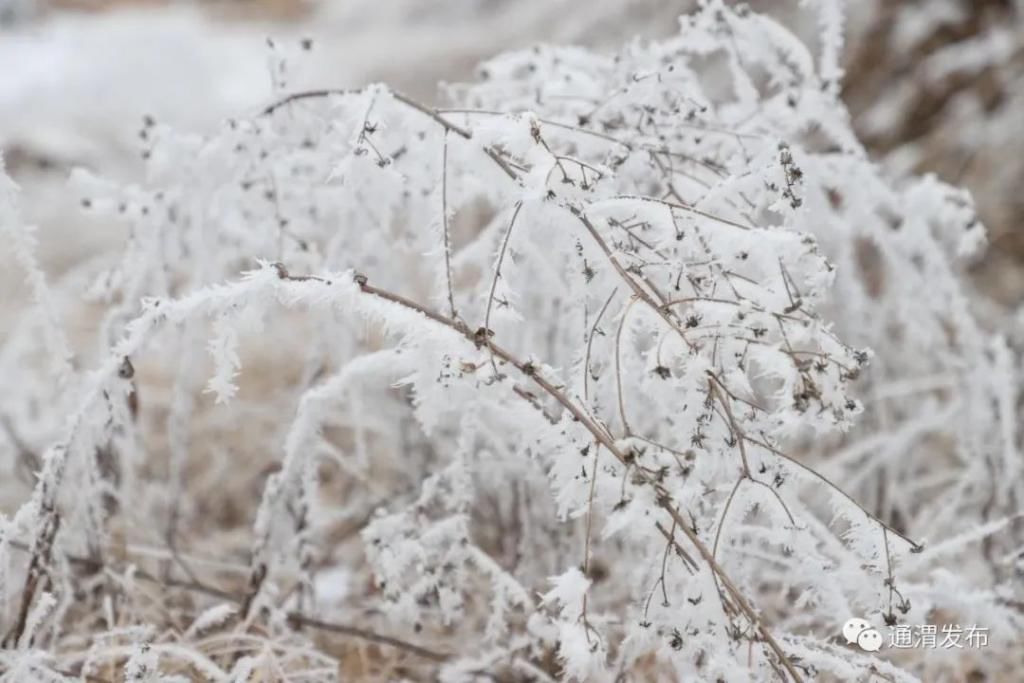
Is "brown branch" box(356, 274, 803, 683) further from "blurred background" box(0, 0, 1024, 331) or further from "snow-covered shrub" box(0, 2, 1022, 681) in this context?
"blurred background" box(0, 0, 1024, 331)

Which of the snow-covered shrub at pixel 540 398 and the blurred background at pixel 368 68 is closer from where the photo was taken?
the snow-covered shrub at pixel 540 398

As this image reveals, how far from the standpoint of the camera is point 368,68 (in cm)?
511

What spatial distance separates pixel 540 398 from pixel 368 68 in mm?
4214

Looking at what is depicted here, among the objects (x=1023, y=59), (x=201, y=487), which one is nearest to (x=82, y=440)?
(x=201, y=487)

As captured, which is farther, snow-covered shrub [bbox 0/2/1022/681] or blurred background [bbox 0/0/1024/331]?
blurred background [bbox 0/0/1024/331]

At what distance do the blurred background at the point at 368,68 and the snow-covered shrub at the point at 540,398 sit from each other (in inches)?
10.5

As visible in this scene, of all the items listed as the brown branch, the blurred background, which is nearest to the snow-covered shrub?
the brown branch

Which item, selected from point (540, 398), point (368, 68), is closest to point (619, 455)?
point (540, 398)

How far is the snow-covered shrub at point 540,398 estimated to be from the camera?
88 cm

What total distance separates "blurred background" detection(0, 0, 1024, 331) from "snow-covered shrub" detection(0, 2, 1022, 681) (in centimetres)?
27

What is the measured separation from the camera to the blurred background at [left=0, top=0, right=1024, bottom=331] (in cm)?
280

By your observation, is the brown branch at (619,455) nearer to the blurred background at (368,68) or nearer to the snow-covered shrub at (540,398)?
the snow-covered shrub at (540,398)

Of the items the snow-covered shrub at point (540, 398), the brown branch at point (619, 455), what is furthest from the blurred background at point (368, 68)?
the brown branch at point (619, 455)

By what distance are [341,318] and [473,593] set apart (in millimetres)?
509
